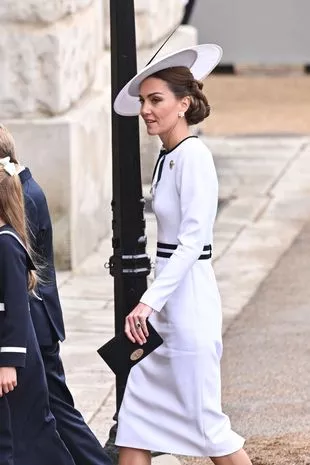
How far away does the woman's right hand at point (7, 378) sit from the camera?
4.65 meters

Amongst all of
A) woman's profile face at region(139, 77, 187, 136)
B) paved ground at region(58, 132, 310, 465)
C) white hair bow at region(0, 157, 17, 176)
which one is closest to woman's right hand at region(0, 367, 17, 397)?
white hair bow at region(0, 157, 17, 176)

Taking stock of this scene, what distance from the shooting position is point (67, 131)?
9336 millimetres

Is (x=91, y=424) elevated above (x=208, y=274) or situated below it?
below

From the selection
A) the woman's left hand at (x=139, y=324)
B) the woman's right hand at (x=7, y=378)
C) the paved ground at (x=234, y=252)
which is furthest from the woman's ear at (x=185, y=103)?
the paved ground at (x=234, y=252)

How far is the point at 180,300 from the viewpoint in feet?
16.1

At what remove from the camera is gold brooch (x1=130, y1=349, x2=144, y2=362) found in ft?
15.9

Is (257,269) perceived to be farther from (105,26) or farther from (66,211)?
(105,26)

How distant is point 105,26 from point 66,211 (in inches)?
95.4

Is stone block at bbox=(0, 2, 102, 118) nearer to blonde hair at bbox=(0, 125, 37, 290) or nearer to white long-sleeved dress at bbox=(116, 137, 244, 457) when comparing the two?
white long-sleeved dress at bbox=(116, 137, 244, 457)

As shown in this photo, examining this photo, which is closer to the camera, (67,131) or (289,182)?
(67,131)

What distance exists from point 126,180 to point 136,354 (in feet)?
2.76

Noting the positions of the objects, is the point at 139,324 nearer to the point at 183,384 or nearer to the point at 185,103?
the point at 183,384

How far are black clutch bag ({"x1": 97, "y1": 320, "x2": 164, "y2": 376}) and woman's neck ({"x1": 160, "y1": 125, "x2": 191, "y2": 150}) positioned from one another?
0.61m

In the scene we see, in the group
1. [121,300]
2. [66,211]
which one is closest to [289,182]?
[66,211]
